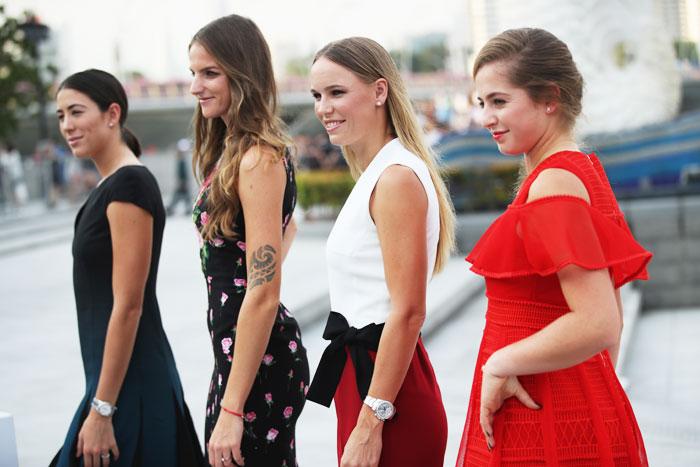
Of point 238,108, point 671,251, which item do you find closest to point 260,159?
point 238,108

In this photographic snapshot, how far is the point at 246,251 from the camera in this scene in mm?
2406

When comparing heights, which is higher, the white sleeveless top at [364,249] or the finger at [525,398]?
the white sleeveless top at [364,249]

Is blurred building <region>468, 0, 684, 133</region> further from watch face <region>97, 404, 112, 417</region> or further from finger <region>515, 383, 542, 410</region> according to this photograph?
finger <region>515, 383, 542, 410</region>

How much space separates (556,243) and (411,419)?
66cm

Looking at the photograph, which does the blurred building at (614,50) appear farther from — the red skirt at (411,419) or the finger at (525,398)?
the finger at (525,398)

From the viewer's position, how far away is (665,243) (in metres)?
11.3

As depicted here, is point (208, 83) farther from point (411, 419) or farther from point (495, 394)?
point (495, 394)

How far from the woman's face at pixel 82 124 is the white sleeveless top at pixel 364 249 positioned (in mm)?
1051

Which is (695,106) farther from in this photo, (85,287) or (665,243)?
(85,287)

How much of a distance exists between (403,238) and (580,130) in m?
0.48

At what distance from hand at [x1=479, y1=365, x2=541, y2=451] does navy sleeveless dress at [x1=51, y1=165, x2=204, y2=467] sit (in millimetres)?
1226

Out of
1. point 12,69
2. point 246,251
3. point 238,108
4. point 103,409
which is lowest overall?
point 103,409

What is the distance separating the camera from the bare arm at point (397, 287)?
2.11 m

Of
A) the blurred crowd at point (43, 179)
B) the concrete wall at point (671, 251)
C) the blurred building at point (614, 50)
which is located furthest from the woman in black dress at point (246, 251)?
the blurred crowd at point (43, 179)
